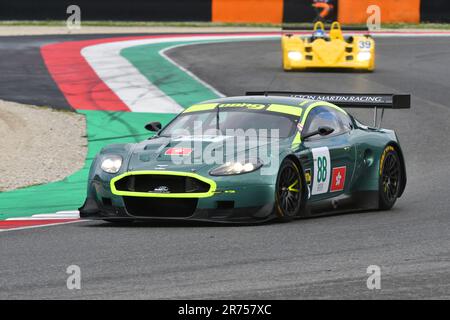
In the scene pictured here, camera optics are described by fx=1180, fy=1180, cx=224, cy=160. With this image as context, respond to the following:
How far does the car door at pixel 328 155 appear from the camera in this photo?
10508 millimetres

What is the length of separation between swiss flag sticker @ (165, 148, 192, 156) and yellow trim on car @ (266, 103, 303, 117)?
1.24m

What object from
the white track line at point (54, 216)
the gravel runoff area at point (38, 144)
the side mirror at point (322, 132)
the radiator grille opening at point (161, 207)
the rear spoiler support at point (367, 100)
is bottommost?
the gravel runoff area at point (38, 144)

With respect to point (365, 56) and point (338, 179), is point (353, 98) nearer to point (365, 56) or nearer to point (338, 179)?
point (338, 179)

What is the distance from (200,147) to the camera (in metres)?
10.0

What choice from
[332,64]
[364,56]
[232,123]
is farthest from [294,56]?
[232,123]

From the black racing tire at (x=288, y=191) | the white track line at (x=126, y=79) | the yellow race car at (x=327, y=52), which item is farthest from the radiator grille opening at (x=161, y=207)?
the yellow race car at (x=327, y=52)

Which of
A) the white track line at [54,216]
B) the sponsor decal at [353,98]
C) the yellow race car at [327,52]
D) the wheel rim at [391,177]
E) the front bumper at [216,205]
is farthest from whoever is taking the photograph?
the yellow race car at [327,52]

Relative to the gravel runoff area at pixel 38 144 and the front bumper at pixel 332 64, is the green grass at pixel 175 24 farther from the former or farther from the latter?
the gravel runoff area at pixel 38 144

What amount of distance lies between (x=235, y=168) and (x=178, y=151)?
56 centimetres

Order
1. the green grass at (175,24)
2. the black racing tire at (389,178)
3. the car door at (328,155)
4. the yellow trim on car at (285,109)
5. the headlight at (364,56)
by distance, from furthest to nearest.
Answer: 1. the green grass at (175,24)
2. the headlight at (364,56)
3. the black racing tire at (389,178)
4. the yellow trim on car at (285,109)
5. the car door at (328,155)

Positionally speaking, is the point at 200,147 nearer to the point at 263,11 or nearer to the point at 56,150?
the point at 56,150

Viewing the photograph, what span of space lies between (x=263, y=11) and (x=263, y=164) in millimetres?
28729

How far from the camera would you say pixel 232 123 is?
10680mm

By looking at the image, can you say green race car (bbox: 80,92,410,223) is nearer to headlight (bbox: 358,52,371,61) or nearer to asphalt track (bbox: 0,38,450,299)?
asphalt track (bbox: 0,38,450,299)
